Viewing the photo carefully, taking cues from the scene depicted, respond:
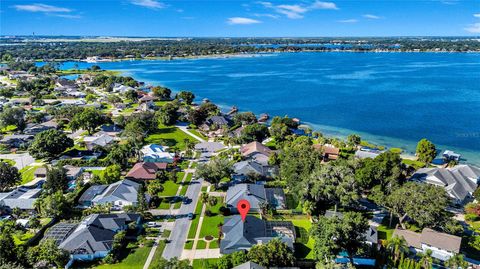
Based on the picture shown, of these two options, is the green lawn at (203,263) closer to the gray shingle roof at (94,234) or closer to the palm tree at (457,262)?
the gray shingle roof at (94,234)

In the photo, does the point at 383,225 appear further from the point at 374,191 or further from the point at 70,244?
the point at 70,244

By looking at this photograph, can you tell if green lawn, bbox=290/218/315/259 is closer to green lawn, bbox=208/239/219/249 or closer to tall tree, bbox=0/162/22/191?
green lawn, bbox=208/239/219/249

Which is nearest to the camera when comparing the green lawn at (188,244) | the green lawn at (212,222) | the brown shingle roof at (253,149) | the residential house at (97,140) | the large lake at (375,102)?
the green lawn at (188,244)

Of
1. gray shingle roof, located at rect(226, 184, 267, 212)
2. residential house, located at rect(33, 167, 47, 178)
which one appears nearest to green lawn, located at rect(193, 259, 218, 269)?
gray shingle roof, located at rect(226, 184, 267, 212)

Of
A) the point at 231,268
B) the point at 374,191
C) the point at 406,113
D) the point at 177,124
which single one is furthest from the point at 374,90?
the point at 231,268

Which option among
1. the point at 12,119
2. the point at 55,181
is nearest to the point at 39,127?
the point at 12,119

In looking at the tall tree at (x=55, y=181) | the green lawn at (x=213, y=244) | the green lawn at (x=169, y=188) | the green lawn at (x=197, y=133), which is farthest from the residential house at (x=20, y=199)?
the green lawn at (x=197, y=133)

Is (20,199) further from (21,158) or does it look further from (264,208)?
(264,208)
